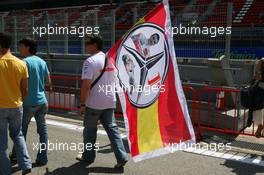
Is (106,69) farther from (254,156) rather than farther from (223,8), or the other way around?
(223,8)

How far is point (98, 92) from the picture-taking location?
561 cm

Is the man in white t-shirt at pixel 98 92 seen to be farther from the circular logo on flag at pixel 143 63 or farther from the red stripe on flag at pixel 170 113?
the red stripe on flag at pixel 170 113

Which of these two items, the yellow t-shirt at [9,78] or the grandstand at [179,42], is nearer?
the yellow t-shirt at [9,78]

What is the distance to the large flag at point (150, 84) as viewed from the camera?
207 inches

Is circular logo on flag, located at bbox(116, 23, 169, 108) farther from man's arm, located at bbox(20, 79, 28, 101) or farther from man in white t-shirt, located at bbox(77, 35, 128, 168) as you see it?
man's arm, located at bbox(20, 79, 28, 101)

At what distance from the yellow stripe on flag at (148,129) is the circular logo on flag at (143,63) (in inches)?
3.5

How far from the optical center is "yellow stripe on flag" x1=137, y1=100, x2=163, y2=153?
5.25 meters

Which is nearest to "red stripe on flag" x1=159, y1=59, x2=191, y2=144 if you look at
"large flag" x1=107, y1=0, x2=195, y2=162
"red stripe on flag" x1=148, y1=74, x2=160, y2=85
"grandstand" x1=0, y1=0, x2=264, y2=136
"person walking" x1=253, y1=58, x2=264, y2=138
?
"large flag" x1=107, y1=0, x2=195, y2=162

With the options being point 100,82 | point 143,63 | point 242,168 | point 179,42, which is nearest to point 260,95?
point 242,168

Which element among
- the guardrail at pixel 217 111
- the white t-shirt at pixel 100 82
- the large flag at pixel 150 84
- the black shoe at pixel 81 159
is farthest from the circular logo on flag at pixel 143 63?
the guardrail at pixel 217 111

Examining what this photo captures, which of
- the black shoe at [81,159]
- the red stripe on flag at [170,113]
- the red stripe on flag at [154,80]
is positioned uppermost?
the red stripe on flag at [154,80]

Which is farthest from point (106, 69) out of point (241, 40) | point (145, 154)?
point (241, 40)

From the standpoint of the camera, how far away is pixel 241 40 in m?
14.7

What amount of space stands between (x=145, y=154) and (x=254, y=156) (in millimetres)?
2258
